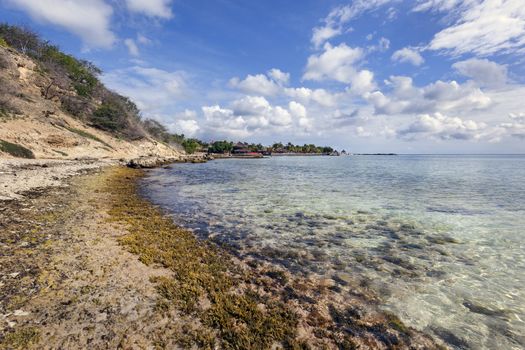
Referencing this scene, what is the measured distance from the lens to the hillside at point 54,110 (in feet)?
115

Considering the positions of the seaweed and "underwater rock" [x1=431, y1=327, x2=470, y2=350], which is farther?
"underwater rock" [x1=431, y1=327, x2=470, y2=350]

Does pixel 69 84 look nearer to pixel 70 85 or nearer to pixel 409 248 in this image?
pixel 70 85

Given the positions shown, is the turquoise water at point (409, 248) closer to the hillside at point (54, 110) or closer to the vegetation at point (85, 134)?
the hillside at point (54, 110)

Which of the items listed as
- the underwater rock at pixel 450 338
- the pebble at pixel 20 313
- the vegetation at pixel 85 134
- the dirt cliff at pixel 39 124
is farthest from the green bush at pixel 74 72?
the underwater rock at pixel 450 338

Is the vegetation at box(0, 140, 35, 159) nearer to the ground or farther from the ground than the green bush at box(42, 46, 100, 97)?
nearer to the ground

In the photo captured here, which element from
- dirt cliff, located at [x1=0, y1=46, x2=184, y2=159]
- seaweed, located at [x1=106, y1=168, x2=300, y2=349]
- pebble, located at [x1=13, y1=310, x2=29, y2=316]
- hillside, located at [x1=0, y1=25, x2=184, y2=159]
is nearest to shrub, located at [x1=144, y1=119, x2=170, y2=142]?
hillside, located at [x1=0, y1=25, x2=184, y2=159]

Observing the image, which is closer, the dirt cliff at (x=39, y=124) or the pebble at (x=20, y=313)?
the pebble at (x=20, y=313)

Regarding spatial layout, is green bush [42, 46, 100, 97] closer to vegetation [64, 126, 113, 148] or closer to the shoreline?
vegetation [64, 126, 113, 148]

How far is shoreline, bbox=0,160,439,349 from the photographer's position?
463 centimetres

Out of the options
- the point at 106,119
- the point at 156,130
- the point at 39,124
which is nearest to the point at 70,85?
the point at 106,119

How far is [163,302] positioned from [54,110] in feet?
180

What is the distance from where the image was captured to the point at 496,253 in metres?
9.80

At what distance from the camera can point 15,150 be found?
29.4 m

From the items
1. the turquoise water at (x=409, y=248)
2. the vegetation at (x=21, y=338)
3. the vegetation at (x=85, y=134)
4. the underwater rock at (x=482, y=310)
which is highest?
the vegetation at (x=85, y=134)
